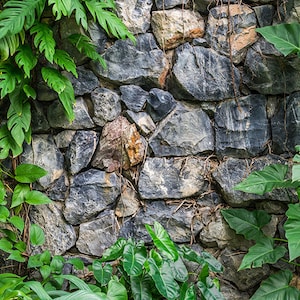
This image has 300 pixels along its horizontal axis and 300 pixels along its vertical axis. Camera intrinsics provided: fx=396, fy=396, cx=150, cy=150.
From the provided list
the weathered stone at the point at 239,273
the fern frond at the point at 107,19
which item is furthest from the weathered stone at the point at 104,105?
the weathered stone at the point at 239,273

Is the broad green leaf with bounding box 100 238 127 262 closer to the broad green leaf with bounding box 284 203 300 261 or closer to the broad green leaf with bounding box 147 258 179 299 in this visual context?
the broad green leaf with bounding box 147 258 179 299

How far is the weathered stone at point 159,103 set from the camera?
201cm

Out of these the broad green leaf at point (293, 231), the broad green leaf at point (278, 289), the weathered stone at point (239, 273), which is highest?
the broad green leaf at point (293, 231)

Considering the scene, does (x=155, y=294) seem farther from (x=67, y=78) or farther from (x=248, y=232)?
(x=67, y=78)

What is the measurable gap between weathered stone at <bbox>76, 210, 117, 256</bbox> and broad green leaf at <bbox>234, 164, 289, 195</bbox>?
0.67m

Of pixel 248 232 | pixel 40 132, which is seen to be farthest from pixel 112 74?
pixel 248 232

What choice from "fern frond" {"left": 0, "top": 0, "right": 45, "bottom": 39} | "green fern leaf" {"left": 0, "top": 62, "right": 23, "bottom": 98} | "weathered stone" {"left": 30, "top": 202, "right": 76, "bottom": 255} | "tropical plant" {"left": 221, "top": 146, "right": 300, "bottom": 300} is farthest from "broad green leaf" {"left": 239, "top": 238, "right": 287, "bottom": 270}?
"fern frond" {"left": 0, "top": 0, "right": 45, "bottom": 39}

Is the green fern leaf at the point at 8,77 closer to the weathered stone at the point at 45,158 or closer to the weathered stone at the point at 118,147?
the weathered stone at the point at 45,158

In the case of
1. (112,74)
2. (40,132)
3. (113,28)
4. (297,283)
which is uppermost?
(113,28)

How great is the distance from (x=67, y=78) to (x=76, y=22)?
273 mm

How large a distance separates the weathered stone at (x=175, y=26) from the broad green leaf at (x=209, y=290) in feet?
3.85

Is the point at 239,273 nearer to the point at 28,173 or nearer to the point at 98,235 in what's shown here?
the point at 98,235

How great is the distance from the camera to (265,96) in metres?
1.99

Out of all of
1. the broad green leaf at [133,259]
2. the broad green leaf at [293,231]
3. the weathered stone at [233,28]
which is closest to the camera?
the broad green leaf at [293,231]
